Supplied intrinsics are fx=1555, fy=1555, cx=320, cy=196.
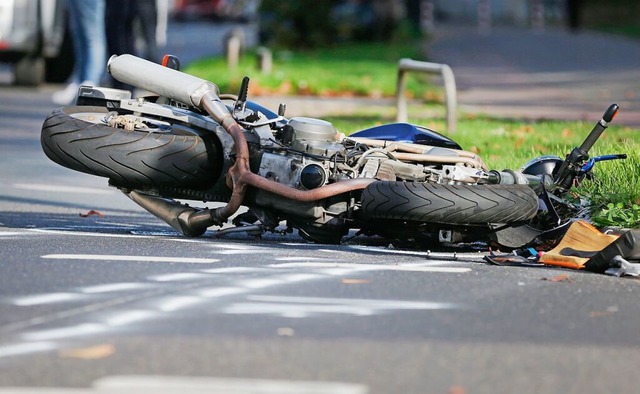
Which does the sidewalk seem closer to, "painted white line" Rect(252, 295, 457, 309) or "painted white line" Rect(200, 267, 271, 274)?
"painted white line" Rect(200, 267, 271, 274)

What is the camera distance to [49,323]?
5.55m

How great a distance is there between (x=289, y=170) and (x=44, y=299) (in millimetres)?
1929

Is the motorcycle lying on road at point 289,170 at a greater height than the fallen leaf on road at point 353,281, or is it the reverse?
the motorcycle lying on road at point 289,170

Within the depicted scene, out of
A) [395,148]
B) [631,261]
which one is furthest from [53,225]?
[631,261]

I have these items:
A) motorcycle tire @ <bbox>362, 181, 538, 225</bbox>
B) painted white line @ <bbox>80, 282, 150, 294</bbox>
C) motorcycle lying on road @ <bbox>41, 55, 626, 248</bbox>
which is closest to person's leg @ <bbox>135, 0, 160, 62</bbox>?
motorcycle lying on road @ <bbox>41, 55, 626, 248</bbox>

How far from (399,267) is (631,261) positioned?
1.07 metres

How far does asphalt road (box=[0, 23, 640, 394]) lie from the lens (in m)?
4.88

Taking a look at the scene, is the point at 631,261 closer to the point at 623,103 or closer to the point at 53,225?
the point at 53,225

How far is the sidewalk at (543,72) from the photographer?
58.8 feet

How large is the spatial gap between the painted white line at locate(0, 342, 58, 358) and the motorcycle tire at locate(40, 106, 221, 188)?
8.75 feet

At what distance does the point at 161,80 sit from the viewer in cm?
801

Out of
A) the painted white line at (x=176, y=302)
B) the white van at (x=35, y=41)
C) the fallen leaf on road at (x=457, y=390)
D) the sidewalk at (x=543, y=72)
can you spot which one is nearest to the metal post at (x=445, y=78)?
the sidewalk at (x=543, y=72)

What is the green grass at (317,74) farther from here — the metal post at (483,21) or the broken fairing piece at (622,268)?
the metal post at (483,21)

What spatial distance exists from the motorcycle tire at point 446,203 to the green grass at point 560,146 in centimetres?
66
